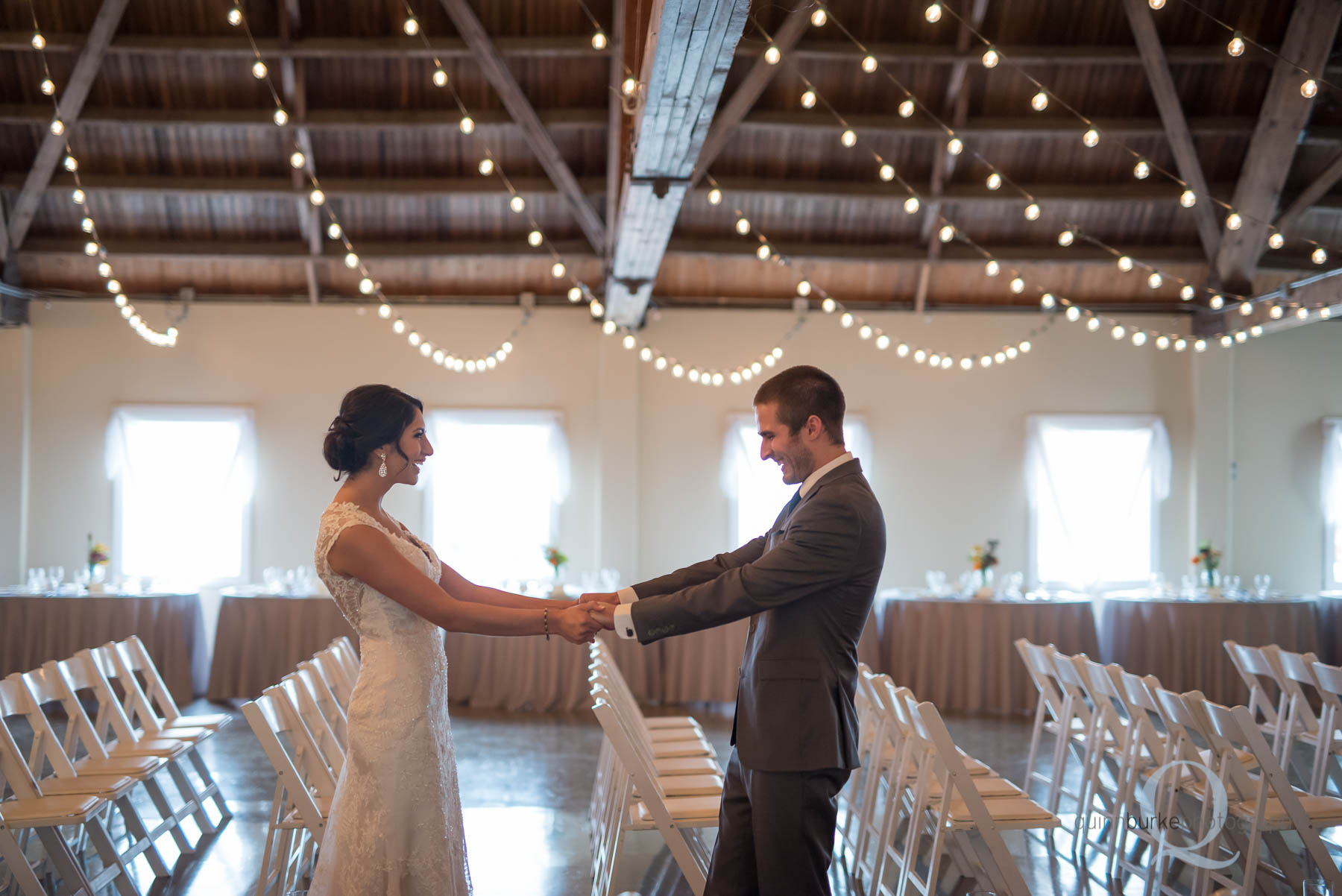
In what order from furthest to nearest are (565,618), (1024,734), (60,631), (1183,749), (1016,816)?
(60,631) → (1024,734) → (1183,749) → (1016,816) → (565,618)

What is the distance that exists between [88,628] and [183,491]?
86.7 inches

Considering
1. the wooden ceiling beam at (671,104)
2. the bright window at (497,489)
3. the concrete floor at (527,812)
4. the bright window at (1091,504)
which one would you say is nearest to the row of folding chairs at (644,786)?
the concrete floor at (527,812)

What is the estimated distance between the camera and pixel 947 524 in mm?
10219

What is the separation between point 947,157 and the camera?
899 centimetres

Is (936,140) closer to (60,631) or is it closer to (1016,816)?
(1016,816)

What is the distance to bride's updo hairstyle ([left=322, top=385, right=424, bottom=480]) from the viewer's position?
2.74m

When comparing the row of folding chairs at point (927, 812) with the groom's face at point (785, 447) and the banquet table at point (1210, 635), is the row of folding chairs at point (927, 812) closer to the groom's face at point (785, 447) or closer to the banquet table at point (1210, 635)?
the groom's face at point (785, 447)

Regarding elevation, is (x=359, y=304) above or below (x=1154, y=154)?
below

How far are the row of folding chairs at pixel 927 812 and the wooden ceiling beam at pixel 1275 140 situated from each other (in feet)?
16.0

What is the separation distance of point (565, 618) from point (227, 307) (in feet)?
27.2

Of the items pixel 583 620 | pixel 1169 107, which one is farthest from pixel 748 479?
pixel 583 620

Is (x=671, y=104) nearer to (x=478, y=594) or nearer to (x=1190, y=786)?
(x=478, y=594)

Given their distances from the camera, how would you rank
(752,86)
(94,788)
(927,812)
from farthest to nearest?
(752,86) < (927,812) < (94,788)

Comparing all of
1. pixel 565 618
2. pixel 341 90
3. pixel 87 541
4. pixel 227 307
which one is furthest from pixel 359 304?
pixel 565 618
